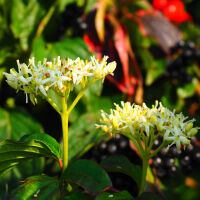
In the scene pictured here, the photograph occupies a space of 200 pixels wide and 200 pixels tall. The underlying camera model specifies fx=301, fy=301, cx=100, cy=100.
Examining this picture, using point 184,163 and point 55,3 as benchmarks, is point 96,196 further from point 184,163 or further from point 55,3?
point 55,3

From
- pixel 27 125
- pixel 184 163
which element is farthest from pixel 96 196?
pixel 27 125

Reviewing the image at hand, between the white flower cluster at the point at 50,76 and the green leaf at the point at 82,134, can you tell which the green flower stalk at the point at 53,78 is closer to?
the white flower cluster at the point at 50,76

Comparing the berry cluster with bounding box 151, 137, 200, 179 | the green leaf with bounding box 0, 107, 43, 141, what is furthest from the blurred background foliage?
the berry cluster with bounding box 151, 137, 200, 179

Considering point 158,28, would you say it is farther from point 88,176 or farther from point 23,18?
point 88,176

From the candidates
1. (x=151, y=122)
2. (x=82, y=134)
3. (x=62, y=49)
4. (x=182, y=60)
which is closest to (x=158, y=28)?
(x=182, y=60)

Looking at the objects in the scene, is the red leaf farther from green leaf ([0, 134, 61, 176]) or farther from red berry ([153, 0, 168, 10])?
green leaf ([0, 134, 61, 176])

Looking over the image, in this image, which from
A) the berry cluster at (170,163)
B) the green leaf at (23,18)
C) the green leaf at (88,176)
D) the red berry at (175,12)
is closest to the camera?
the green leaf at (88,176)

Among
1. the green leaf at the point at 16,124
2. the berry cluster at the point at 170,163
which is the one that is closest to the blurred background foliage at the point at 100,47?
the green leaf at the point at 16,124
